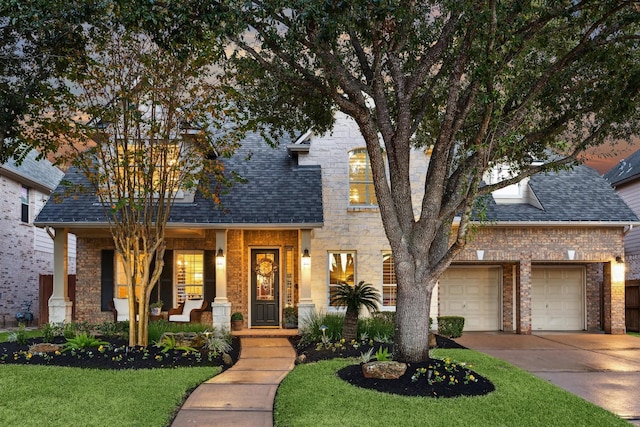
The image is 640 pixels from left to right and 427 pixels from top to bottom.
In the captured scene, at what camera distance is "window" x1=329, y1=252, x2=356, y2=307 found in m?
17.7

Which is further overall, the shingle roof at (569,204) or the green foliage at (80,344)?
the shingle roof at (569,204)

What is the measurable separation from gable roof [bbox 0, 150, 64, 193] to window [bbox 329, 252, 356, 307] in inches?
425

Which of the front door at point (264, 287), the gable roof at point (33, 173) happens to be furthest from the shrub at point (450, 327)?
the gable roof at point (33, 173)

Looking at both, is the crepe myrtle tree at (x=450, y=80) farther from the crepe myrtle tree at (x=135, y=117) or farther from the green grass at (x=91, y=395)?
the green grass at (x=91, y=395)

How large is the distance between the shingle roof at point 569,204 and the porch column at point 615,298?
1597 mm

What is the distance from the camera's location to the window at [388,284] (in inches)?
695

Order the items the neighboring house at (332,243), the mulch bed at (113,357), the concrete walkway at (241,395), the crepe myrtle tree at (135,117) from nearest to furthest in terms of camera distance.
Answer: the concrete walkway at (241,395) < the mulch bed at (113,357) < the crepe myrtle tree at (135,117) < the neighboring house at (332,243)

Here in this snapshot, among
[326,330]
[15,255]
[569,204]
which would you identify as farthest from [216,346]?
[15,255]

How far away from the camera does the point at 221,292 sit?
1603cm

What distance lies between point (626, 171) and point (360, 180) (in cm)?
1400

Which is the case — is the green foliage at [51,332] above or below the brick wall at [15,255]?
below

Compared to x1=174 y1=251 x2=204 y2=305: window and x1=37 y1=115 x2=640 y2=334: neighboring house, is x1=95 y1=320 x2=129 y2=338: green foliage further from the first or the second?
x1=174 y1=251 x2=204 y2=305: window

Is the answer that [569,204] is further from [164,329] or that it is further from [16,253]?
[16,253]

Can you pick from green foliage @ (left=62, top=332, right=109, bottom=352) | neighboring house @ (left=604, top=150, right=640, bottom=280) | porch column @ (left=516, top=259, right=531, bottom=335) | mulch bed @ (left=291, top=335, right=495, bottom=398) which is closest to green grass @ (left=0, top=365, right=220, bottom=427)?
green foliage @ (left=62, top=332, right=109, bottom=352)
